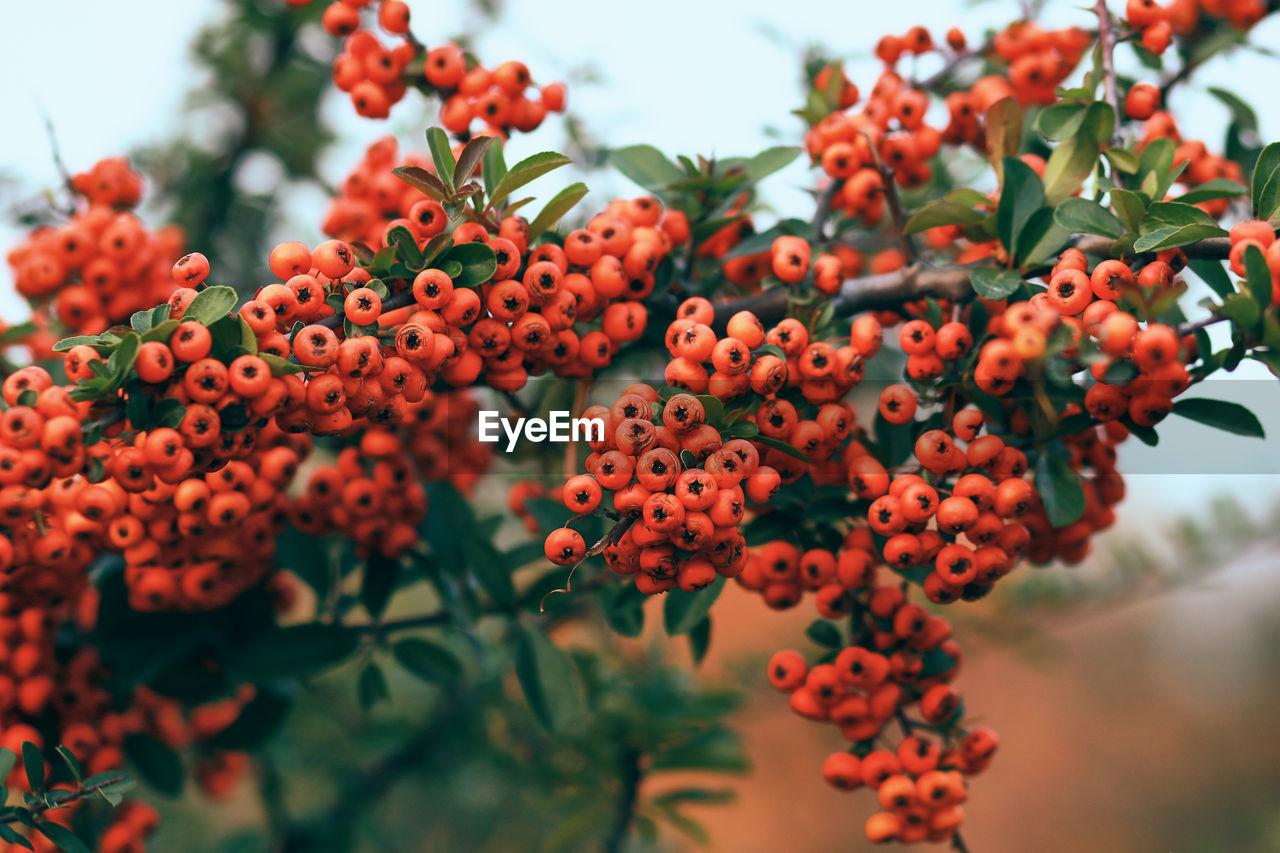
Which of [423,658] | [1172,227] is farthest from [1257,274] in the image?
[423,658]

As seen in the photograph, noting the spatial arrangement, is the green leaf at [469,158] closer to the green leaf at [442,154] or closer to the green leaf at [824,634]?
the green leaf at [442,154]

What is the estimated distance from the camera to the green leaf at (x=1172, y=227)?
43.1 inches

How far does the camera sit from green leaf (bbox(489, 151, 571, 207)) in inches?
48.5

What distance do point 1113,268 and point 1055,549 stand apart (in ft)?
1.95

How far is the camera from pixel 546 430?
1824mm

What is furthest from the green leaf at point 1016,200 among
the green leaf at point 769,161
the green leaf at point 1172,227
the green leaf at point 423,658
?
the green leaf at point 423,658

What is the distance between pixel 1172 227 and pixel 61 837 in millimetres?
1785

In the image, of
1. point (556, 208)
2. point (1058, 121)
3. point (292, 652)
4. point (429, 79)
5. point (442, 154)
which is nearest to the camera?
point (442, 154)

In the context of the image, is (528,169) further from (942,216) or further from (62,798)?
(62,798)

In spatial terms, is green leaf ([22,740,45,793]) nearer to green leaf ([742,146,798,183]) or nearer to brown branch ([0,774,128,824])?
brown branch ([0,774,128,824])

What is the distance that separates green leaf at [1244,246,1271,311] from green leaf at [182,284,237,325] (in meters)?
1.24

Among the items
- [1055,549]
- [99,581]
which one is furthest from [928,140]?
[99,581]

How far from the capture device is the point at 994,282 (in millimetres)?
1242

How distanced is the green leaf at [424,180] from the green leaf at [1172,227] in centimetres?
96
